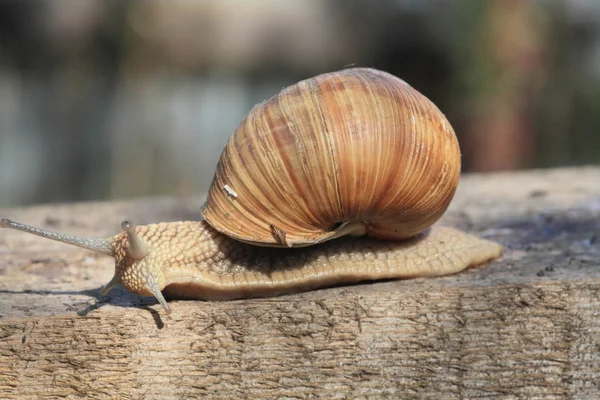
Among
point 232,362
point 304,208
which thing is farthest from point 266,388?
point 304,208

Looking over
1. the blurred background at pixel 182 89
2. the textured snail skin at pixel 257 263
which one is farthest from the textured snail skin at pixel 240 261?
the blurred background at pixel 182 89

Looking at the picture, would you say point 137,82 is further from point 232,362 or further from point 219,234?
point 232,362

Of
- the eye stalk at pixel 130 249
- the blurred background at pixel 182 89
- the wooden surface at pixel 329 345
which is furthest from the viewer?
the blurred background at pixel 182 89

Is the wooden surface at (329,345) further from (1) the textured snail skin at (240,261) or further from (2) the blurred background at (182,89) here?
(2) the blurred background at (182,89)

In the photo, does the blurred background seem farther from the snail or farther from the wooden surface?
the wooden surface

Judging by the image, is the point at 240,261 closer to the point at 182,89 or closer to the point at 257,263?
the point at 257,263

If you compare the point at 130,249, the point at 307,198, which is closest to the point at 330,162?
the point at 307,198
